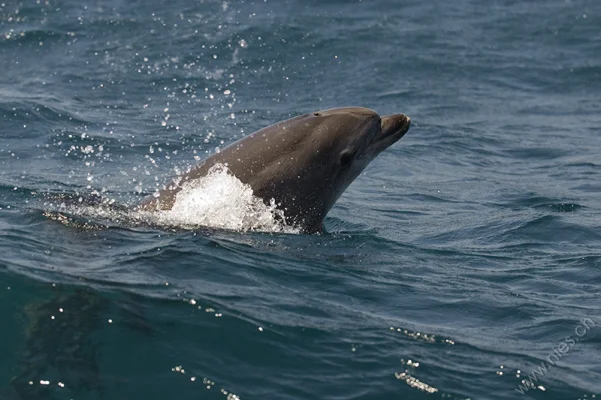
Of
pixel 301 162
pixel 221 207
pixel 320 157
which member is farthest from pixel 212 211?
pixel 320 157

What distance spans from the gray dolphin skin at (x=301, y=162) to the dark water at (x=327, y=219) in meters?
0.51

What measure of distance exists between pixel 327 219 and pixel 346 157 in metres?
1.83

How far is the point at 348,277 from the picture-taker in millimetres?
10117

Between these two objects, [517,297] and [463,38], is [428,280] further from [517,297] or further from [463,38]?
[463,38]

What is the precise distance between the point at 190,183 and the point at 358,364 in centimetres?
370

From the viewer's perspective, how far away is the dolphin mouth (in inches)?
469

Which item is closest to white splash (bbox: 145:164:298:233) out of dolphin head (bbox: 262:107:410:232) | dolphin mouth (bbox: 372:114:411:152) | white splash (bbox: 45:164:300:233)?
white splash (bbox: 45:164:300:233)

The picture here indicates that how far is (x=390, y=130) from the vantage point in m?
11.9

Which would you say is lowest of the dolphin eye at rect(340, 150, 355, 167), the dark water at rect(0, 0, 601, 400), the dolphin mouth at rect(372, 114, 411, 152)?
the dark water at rect(0, 0, 601, 400)

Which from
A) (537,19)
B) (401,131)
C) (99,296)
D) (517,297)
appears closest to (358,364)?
(99,296)

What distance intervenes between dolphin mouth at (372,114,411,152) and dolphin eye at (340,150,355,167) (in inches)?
16.2

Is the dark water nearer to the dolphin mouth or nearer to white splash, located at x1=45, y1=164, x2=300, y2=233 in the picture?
white splash, located at x1=45, y1=164, x2=300, y2=233

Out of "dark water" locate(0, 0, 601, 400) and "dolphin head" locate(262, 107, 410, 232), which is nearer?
"dark water" locate(0, 0, 601, 400)

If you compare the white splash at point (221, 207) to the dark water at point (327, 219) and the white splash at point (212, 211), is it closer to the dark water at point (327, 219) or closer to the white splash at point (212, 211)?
the white splash at point (212, 211)
